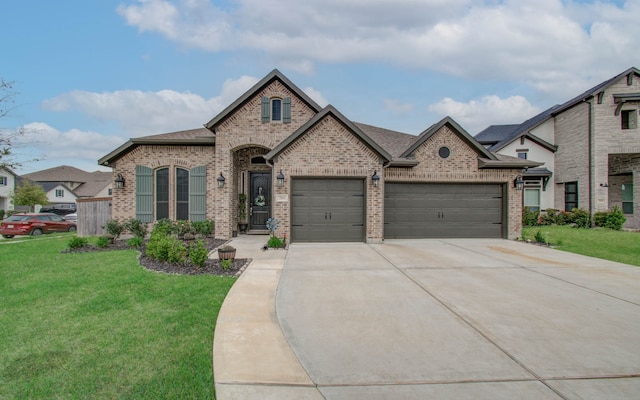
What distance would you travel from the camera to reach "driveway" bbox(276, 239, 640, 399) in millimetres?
3080

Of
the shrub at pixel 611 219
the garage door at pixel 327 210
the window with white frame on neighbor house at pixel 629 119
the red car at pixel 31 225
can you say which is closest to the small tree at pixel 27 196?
the red car at pixel 31 225

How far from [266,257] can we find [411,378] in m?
6.30

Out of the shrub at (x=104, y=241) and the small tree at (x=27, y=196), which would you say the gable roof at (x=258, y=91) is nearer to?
the shrub at (x=104, y=241)

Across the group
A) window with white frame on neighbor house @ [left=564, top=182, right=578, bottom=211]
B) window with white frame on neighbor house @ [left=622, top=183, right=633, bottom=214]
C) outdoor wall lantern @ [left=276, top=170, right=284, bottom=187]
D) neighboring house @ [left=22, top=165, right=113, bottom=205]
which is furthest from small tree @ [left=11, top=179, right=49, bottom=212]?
window with white frame on neighbor house @ [left=622, top=183, right=633, bottom=214]

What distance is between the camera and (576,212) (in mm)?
18844

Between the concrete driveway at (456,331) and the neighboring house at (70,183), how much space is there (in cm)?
5279

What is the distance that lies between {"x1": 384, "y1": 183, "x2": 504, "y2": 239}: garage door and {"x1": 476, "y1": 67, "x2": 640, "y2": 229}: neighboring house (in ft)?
31.7

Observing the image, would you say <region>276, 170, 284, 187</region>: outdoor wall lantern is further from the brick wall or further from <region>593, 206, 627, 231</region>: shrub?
<region>593, 206, 627, 231</region>: shrub

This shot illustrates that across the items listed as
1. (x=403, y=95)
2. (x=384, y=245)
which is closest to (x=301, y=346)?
(x=384, y=245)

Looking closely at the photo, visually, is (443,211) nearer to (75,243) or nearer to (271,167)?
(271,167)

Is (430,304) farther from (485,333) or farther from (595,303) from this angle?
(595,303)

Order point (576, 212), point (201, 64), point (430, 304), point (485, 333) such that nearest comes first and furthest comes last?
point (485, 333), point (430, 304), point (201, 64), point (576, 212)

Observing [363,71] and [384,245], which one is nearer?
[384,245]

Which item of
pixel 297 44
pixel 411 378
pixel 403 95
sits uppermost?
pixel 297 44
